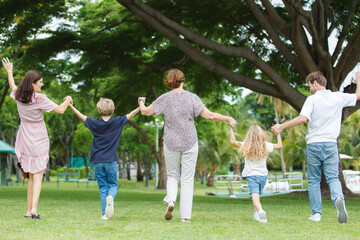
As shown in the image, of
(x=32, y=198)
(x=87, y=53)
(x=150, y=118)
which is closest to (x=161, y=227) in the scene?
(x=32, y=198)

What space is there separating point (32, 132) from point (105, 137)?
0.97m

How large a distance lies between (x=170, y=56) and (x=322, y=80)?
11.6 metres

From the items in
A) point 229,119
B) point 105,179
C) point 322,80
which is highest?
point 322,80

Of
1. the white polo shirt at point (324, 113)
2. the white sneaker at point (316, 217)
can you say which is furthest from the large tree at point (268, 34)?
the white sneaker at point (316, 217)

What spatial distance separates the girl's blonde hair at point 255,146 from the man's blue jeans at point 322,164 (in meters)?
0.61

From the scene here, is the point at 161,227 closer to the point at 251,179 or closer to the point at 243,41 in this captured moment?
the point at 251,179

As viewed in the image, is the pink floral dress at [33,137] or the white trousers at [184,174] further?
the pink floral dress at [33,137]

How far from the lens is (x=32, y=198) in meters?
6.55

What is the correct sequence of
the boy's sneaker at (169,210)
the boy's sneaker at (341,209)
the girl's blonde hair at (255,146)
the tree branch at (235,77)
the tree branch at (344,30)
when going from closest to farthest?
the boy's sneaker at (169,210), the boy's sneaker at (341,209), the girl's blonde hair at (255,146), the tree branch at (235,77), the tree branch at (344,30)

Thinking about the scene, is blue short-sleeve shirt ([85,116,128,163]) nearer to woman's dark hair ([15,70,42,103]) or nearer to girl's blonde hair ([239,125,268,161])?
woman's dark hair ([15,70,42,103])

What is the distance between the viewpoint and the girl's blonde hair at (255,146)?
676cm

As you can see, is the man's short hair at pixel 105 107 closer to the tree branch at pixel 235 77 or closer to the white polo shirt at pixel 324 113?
the white polo shirt at pixel 324 113

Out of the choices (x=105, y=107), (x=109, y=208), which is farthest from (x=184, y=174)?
(x=105, y=107)

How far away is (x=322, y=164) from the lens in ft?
22.0
